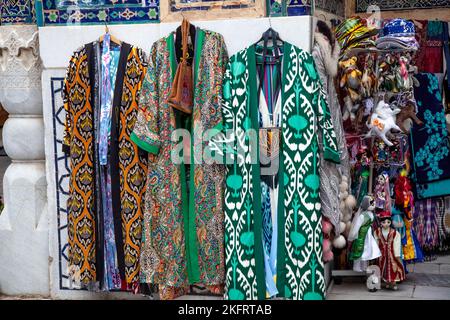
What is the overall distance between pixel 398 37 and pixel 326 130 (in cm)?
103

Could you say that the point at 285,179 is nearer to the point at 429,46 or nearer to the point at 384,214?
the point at 384,214

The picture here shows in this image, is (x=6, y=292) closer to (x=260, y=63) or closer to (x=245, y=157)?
(x=245, y=157)

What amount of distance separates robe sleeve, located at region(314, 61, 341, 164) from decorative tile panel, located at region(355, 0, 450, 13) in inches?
86.8

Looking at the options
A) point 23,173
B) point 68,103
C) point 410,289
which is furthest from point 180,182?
point 410,289

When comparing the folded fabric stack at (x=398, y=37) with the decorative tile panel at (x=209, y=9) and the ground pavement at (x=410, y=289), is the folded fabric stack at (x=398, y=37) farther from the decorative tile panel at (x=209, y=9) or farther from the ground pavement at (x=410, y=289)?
the ground pavement at (x=410, y=289)

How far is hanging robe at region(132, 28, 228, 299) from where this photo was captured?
16.1 ft

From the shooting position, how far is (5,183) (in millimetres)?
5461

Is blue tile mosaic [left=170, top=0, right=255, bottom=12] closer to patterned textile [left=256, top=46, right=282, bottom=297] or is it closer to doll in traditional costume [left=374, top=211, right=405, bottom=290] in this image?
patterned textile [left=256, top=46, right=282, bottom=297]

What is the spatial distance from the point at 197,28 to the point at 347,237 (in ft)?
5.93

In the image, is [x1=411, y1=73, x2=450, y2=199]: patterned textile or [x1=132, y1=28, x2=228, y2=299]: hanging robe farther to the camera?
[x1=411, y1=73, x2=450, y2=199]: patterned textile

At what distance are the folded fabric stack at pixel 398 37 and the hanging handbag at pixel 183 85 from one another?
1.44m

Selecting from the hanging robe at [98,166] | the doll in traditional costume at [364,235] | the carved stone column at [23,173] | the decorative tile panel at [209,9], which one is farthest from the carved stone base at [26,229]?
the doll in traditional costume at [364,235]

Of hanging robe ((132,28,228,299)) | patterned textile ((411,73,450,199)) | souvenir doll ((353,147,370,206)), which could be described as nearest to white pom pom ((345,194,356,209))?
souvenir doll ((353,147,370,206))

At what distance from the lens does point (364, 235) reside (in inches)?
210
